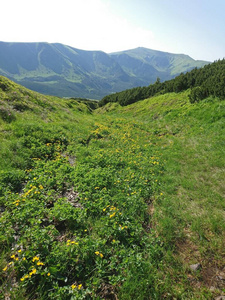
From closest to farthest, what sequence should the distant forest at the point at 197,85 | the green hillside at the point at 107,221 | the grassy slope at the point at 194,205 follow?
1. the green hillside at the point at 107,221
2. the grassy slope at the point at 194,205
3. the distant forest at the point at 197,85

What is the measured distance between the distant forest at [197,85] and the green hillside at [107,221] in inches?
456

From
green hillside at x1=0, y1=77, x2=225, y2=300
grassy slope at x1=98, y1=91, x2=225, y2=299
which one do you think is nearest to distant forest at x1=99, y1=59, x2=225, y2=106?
grassy slope at x1=98, y1=91, x2=225, y2=299

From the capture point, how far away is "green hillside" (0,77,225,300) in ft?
13.9

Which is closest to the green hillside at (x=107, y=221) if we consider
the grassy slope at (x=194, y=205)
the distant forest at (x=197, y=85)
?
the grassy slope at (x=194, y=205)

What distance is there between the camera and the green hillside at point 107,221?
423 cm

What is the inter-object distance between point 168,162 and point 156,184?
347 centimetres

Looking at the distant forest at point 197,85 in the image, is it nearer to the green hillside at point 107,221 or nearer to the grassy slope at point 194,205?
the grassy slope at point 194,205

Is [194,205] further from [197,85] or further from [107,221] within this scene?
[197,85]

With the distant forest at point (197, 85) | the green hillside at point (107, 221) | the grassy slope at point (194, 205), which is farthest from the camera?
the distant forest at point (197, 85)

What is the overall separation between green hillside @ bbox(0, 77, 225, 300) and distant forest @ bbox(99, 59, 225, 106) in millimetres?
11587

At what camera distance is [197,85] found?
28594 mm

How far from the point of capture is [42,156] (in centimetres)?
1051

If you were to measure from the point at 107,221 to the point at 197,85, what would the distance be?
30872mm

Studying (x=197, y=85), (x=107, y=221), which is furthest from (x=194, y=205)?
(x=197, y=85)
